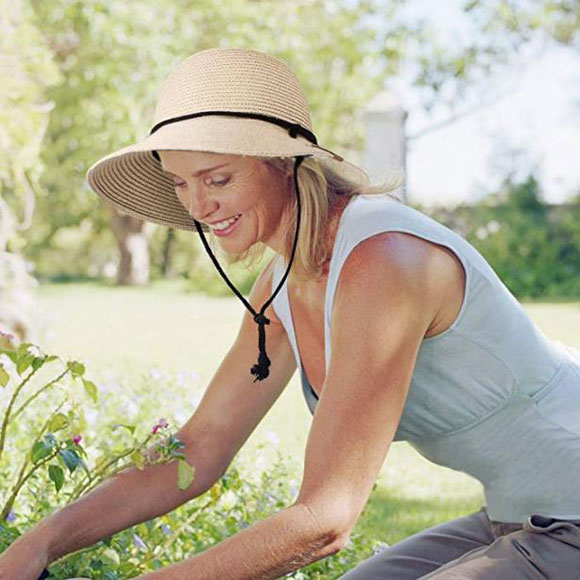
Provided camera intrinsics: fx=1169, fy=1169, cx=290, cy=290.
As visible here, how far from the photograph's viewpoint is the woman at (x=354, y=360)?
1.64 meters

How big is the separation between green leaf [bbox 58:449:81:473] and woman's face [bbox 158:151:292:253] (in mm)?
453

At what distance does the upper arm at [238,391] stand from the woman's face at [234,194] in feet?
0.84

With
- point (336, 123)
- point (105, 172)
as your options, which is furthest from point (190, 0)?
point (105, 172)

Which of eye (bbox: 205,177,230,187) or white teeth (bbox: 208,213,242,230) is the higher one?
eye (bbox: 205,177,230,187)

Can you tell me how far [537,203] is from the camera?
49.4 ft

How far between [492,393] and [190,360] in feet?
22.7

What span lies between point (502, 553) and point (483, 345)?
1.07ft

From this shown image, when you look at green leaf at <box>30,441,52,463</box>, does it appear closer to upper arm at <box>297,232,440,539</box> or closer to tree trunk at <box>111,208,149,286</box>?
upper arm at <box>297,232,440,539</box>

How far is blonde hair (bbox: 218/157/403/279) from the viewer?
73.3 inches

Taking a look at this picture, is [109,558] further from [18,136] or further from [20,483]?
[18,136]

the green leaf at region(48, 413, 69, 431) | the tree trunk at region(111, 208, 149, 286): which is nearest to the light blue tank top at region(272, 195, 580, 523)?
the green leaf at region(48, 413, 69, 431)

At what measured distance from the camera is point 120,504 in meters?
2.03

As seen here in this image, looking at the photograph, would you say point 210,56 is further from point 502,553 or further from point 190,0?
point 190,0

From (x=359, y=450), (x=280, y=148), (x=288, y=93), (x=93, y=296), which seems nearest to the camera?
(x=359, y=450)
